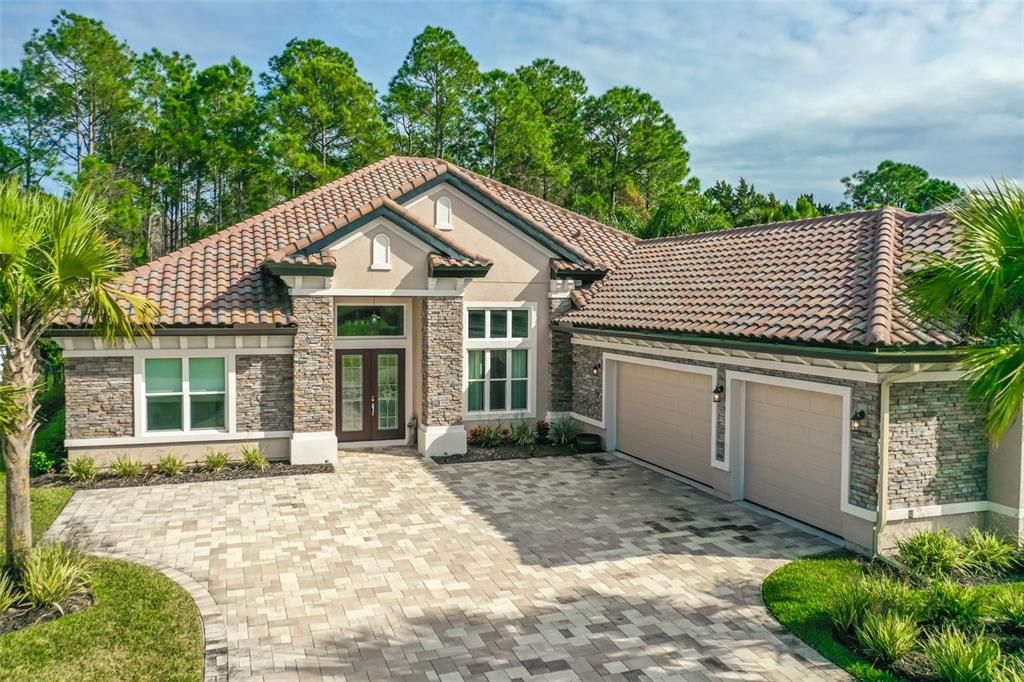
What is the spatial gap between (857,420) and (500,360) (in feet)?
32.3

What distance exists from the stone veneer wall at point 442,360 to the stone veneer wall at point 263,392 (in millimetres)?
3044

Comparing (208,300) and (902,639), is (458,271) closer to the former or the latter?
(208,300)

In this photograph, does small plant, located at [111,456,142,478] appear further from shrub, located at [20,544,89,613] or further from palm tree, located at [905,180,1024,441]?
palm tree, located at [905,180,1024,441]

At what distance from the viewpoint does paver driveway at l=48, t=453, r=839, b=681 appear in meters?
7.95

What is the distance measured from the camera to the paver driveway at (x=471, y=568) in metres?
7.95

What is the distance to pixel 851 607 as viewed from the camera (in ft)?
27.7

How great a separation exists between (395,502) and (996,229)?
10179mm

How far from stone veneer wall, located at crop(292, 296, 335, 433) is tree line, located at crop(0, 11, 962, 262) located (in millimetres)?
18527

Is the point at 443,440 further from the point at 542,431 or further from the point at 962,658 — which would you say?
the point at 962,658

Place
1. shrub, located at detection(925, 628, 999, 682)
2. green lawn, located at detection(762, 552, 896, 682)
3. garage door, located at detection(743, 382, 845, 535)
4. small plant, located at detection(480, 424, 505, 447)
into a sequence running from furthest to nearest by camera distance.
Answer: small plant, located at detection(480, 424, 505, 447), garage door, located at detection(743, 382, 845, 535), green lawn, located at detection(762, 552, 896, 682), shrub, located at detection(925, 628, 999, 682)

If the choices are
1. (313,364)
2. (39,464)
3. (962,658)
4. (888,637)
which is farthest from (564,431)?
(962,658)

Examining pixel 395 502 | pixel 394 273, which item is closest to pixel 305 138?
pixel 394 273

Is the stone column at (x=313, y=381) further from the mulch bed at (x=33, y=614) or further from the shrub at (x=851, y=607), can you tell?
the shrub at (x=851, y=607)


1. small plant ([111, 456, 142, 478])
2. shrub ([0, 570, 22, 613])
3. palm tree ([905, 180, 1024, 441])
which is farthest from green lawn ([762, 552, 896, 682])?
small plant ([111, 456, 142, 478])
